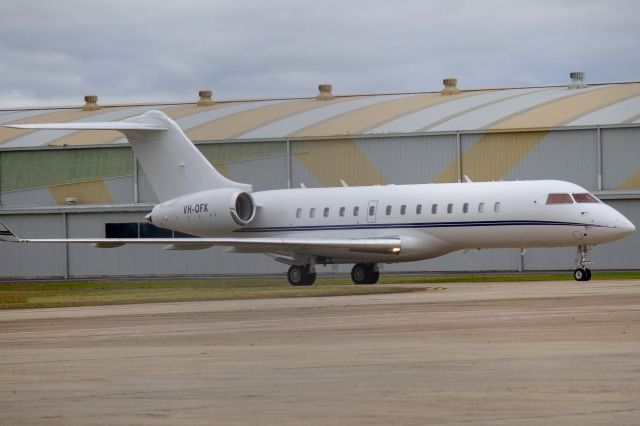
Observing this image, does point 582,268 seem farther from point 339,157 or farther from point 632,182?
point 339,157

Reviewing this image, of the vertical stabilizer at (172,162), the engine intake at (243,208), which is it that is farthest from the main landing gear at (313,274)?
the vertical stabilizer at (172,162)

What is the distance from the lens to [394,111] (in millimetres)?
58719

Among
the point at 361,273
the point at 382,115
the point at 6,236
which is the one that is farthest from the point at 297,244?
the point at 382,115

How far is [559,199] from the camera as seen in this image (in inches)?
1580

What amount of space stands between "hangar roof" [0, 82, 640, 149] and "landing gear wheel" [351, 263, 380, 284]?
11.3 metres

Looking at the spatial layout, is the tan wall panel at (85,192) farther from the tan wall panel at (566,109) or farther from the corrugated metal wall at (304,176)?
the tan wall panel at (566,109)

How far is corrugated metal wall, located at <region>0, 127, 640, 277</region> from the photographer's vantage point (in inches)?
2020

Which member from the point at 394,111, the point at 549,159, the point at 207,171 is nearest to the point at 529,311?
the point at 207,171

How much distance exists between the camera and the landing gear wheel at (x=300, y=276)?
1725 inches

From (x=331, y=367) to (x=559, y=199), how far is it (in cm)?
2640

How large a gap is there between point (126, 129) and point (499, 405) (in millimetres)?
36922

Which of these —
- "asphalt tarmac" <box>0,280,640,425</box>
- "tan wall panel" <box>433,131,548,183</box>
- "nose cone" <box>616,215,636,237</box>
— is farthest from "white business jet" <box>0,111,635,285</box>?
"asphalt tarmac" <box>0,280,640,425</box>

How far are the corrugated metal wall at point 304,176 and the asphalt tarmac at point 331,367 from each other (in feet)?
85.7

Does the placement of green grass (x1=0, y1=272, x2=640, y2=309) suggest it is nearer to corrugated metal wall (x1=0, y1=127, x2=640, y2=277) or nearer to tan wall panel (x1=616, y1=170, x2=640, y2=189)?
tan wall panel (x1=616, y1=170, x2=640, y2=189)
